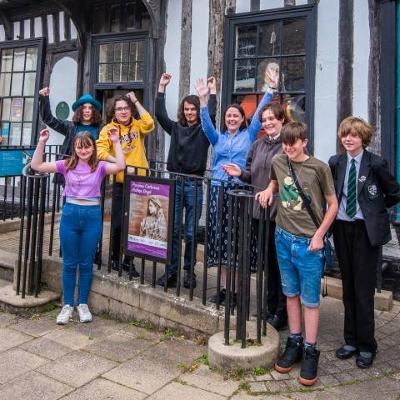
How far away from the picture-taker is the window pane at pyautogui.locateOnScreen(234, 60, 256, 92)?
6.17 metres

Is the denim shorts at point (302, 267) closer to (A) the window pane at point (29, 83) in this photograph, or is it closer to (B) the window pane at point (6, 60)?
(A) the window pane at point (29, 83)

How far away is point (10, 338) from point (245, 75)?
13.8 feet

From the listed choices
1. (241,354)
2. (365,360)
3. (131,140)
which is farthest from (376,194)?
(131,140)

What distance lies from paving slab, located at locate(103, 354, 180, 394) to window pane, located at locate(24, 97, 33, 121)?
6.77 m

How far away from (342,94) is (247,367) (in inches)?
134

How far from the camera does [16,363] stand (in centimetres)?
338

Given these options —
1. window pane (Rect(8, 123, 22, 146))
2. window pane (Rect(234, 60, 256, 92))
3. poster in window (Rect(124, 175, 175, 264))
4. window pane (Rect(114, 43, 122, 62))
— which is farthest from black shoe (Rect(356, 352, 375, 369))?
window pane (Rect(8, 123, 22, 146))

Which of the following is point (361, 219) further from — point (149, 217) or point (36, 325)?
point (36, 325)

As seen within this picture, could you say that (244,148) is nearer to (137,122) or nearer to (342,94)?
(137,122)

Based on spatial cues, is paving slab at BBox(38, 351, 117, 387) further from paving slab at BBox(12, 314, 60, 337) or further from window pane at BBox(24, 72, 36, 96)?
window pane at BBox(24, 72, 36, 96)

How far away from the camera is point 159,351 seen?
3.60m

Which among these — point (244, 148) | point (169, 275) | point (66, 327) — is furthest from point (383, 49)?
point (66, 327)

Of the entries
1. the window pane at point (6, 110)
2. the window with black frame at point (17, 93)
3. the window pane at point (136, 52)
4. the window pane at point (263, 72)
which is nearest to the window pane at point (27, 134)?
the window with black frame at point (17, 93)

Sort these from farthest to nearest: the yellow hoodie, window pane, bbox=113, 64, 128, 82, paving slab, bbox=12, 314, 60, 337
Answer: window pane, bbox=113, 64, 128, 82
the yellow hoodie
paving slab, bbox=12, 314, 60, 337
